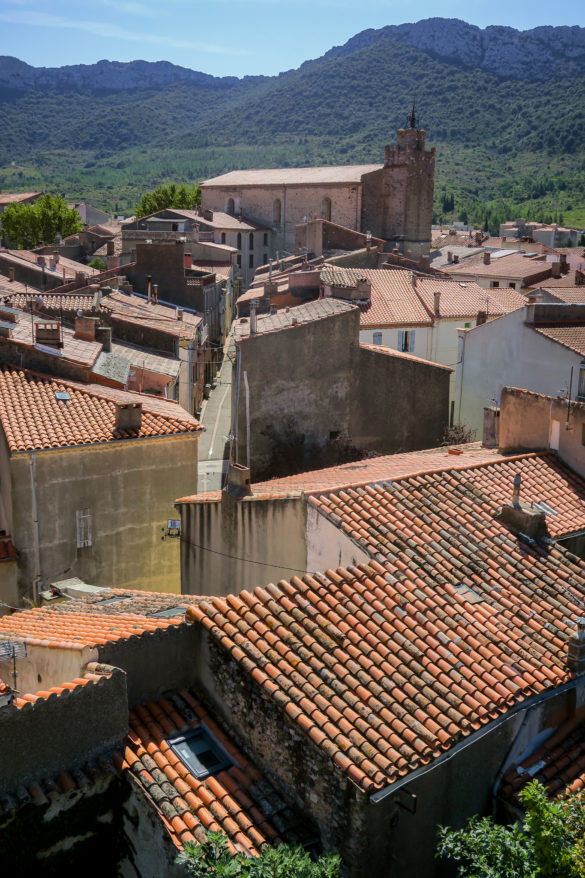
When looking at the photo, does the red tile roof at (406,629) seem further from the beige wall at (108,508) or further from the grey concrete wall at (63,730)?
the beige wall at (108,508)

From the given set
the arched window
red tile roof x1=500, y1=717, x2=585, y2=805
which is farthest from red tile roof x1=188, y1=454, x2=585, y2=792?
the arched window

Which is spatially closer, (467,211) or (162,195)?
(162,195)

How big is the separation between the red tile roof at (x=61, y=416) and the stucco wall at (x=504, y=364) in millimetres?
10591

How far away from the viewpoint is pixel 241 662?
9.02 m

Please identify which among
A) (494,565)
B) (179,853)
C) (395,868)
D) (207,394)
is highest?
(494,565)

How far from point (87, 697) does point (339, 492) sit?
5.34 metres

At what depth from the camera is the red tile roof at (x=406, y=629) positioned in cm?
844

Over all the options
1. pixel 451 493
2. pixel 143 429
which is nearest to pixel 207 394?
pixel 143 429

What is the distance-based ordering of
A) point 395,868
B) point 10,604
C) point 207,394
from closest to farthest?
point 395,868
point 10,604
point 207,394

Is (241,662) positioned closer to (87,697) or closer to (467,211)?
(87,697)

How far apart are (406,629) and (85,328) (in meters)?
18.9

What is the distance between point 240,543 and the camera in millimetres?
14195

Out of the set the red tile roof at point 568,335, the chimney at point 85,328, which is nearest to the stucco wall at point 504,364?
the red tile roof at point 568,335

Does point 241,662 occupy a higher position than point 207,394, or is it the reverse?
point 241,662
